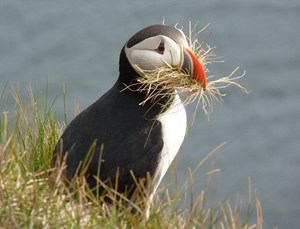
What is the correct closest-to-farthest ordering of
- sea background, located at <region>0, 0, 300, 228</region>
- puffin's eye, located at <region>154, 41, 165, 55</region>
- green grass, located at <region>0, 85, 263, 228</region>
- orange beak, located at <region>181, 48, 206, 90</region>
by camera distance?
1. green grass, located at <region>0, 85, 263, 228</region>
2. orange beak, located at <region>181, 48, 206, 90</region>
3. puffin's eye, located at <region>154, 41, 165, 55</region>
4. sea background, located at <region>0, 0, 300, 228</region>

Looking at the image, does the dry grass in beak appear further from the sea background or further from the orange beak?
the sea background

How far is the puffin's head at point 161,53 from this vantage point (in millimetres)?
6035

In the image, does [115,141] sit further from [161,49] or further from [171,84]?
[161,49]

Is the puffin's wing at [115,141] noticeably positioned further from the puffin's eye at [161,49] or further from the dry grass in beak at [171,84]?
the puffin's eye at [161,49]

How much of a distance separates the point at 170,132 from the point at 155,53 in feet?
1.65

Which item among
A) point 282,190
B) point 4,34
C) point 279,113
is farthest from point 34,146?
point 4,34

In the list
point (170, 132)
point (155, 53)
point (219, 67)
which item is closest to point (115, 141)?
point (170, 132)

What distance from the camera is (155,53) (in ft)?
20.2

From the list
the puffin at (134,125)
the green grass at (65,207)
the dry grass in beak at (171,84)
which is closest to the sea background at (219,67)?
the puffin at (134,125)

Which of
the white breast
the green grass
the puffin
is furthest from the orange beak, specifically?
the green grass

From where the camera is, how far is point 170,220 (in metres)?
5.17

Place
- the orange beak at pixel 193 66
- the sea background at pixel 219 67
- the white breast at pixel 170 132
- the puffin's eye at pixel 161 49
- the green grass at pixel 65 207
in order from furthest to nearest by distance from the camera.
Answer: the sea background at pixel 219 67 → the white breast at pixel 170 132 → the puffin's eye at pixel 161 49 → the orange beak at pixel 193 66 → the green grass at pixel 65 207

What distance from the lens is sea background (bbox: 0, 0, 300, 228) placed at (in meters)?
11.8

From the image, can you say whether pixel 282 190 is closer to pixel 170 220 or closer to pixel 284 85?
pixel 284 85
